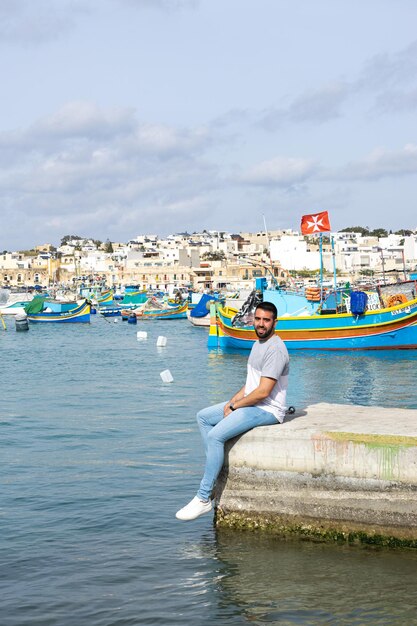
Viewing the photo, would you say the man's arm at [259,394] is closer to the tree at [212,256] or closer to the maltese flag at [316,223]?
the maltese flag at [316,223]

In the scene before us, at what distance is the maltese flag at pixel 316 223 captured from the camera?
4304 cm

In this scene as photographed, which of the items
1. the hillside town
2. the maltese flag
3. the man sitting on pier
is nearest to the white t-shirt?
the man sitting on pier

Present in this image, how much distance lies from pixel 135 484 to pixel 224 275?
145 meters

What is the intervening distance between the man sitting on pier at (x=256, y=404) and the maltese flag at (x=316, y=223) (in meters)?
34.0

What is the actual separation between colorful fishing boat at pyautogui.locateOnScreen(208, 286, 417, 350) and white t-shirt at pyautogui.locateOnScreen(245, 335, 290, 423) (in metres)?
32.5

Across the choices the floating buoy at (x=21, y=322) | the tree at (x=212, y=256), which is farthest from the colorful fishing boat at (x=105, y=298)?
the tree at (x=212, y=256)

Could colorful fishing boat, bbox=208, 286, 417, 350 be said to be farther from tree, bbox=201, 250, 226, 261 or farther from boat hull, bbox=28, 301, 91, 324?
tree, bbox=201, 250, 226, 261

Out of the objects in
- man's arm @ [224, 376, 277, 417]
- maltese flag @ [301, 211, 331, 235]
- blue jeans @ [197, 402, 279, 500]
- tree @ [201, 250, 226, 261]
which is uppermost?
tree @ [201, 250, 226, 261]

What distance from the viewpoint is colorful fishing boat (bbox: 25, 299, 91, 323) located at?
7862cm

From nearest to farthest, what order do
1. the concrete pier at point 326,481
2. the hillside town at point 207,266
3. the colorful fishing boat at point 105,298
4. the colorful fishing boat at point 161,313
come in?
1. the concrete pier at point 326,481
2. the colorful fishing boat at point 161,313
3. the colorful fishing boat at point 105,298
4. the hillside town at point 207,266

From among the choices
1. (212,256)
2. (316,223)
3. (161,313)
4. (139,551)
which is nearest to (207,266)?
(212,256)

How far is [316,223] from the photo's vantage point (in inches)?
1698

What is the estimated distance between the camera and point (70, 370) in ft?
117

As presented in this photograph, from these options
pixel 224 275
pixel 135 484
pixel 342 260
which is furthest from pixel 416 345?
pixel 342 260
